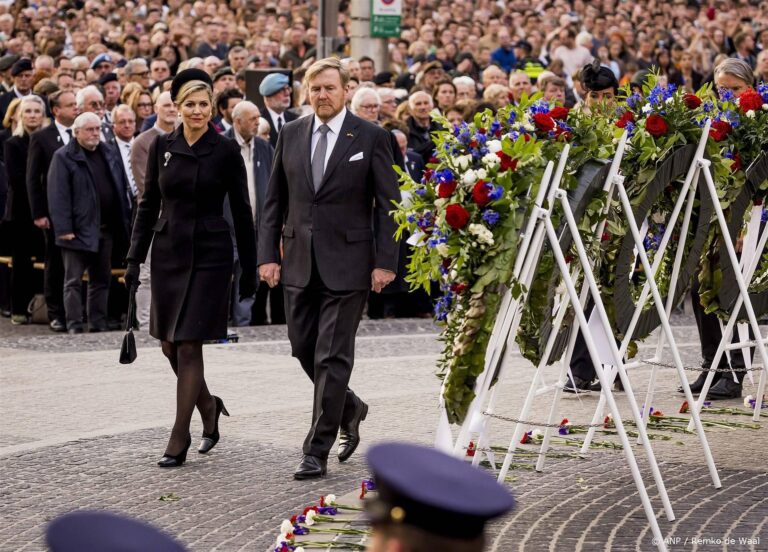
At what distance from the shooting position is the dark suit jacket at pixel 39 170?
565 inches

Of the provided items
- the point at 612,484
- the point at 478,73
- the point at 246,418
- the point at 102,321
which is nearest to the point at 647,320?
the point at 612,484

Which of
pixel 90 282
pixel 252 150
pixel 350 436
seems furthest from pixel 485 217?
pixel 90 282

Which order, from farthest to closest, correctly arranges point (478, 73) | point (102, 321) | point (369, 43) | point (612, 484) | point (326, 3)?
point (478, 73), point (369, 43), point (326, 3), point (102, 321), point (612, 484)

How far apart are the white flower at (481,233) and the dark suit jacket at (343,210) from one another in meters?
1.60

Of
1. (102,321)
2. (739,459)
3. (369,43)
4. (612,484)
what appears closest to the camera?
(612,484)

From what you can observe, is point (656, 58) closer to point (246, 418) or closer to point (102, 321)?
point (102, 321)

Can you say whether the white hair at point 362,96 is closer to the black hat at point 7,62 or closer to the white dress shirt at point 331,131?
the white dress shirt at point 331,131

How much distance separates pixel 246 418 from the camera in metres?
9.66

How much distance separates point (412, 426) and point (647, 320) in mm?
1976

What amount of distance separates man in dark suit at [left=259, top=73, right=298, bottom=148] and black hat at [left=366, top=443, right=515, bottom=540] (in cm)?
1317

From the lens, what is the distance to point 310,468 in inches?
310

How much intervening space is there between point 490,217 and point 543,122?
0.60 meters

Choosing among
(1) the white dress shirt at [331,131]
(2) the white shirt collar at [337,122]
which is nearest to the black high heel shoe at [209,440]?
(1) the white dress shirt at [331,131]

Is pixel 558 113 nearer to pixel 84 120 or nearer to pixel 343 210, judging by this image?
pixel 343 210
